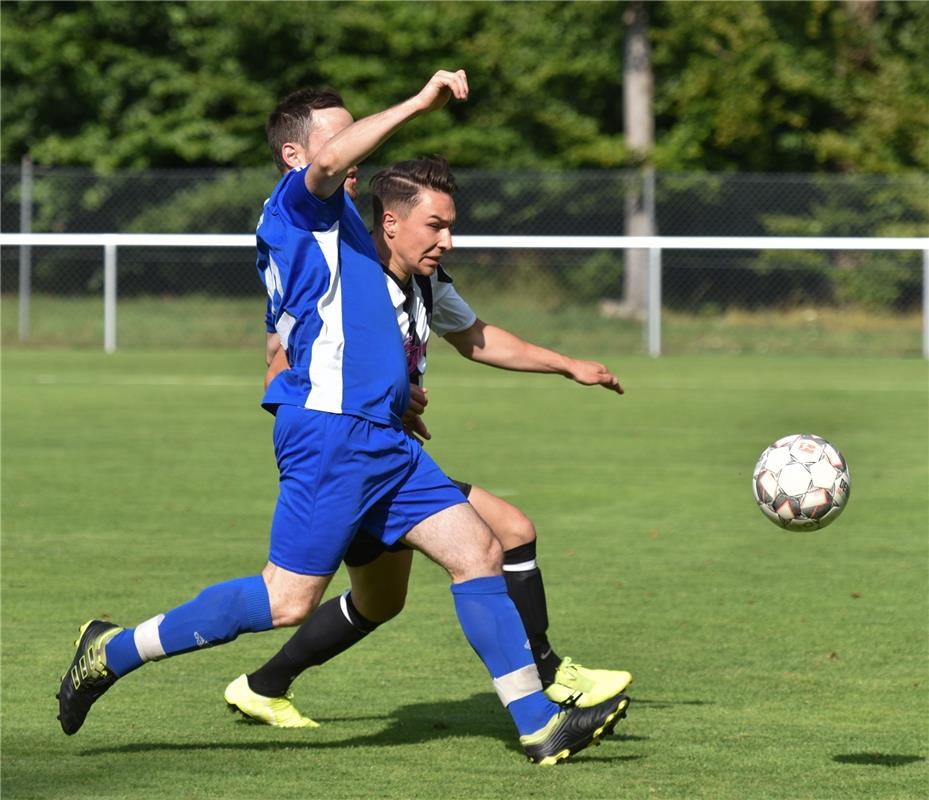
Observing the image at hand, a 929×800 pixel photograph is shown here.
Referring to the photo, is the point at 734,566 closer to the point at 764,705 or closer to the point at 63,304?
the point at 764,705

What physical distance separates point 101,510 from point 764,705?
563 centimetres

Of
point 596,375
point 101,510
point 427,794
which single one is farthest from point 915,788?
point 101,510

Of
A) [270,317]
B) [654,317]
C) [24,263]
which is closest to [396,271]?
[270,317]

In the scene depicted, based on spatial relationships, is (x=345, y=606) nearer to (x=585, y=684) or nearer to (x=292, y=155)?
(x=585, y=684)

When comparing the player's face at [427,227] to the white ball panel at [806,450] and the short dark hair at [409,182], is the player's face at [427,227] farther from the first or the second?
the white ball panel at [806,450]

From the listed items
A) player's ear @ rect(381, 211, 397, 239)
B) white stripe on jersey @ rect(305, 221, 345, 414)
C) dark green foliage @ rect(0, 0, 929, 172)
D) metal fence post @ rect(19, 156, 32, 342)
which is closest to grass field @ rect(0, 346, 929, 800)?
white stripe on jersey @ rect(305, 221, 345, 414)

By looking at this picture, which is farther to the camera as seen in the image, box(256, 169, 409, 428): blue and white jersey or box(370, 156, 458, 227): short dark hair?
box(370, 156, 458, 227): short dark hair

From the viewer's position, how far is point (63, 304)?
25266mm

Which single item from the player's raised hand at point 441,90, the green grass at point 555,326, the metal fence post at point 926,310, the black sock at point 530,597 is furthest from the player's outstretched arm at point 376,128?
the green grass at point 555,326

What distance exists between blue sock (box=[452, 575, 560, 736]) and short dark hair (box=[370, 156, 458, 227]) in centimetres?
118

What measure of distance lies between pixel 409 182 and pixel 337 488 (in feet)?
3.23

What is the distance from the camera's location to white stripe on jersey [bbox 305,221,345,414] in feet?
15.6

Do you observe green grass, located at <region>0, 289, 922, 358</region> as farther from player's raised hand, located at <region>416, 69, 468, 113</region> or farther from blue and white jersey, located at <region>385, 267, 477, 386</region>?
player's raised hand, located at <region>416, 69, 468, 113</region>

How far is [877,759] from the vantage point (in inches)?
195
